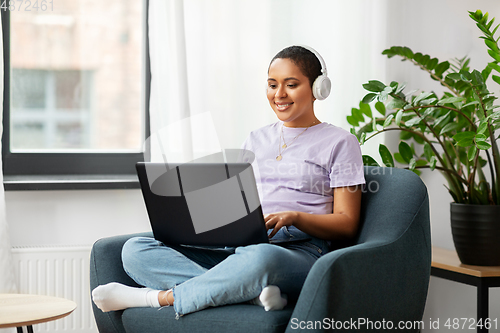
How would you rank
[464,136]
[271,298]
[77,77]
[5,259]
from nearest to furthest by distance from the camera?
[271,298] → [464,136] → [5,259] → [77,77]

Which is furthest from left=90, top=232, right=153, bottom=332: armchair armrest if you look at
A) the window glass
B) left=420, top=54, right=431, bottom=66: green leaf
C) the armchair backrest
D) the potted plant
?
left=420, top=54, right=431, bottom=66: green leaf

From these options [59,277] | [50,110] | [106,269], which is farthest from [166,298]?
[50,110]

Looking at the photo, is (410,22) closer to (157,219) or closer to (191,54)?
(191,54)

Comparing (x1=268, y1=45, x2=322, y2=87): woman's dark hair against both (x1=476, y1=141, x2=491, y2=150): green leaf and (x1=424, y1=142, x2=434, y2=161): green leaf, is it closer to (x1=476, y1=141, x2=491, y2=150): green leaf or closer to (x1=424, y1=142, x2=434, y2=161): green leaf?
(x1=476, y1=141, x2=491, y2=150): green leaf

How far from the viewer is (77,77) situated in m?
2.12

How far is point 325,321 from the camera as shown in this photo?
102 centimetres

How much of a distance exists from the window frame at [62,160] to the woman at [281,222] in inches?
29.5

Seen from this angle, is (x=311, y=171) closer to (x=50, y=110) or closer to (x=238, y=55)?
(x=238, y=55)

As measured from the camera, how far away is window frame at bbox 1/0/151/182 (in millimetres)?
2014

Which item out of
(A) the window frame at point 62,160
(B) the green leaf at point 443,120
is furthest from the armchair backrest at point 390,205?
(A) the window frame at point 62,160

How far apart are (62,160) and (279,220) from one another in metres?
1.20

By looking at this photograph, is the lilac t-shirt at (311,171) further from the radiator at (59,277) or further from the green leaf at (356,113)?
the radiator at (59,277)

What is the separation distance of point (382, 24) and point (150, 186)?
1.41m

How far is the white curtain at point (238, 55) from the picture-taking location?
6.48 feet
